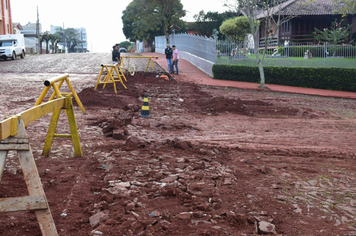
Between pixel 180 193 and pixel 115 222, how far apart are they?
1.02m

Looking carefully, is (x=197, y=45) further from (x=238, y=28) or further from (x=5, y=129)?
(x=5, y=129)

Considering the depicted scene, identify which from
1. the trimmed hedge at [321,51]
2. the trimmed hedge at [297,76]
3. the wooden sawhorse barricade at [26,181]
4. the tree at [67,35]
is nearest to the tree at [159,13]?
the trimmed hedge at [297,76]

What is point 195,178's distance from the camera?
5762 millimetres

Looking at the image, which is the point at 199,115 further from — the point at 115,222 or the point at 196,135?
the point at 115,222

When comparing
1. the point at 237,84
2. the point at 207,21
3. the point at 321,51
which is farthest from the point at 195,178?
A: the point at 207,21

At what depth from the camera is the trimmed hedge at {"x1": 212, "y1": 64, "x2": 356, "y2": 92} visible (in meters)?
21.8

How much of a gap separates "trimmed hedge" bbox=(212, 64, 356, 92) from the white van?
62.3 feet

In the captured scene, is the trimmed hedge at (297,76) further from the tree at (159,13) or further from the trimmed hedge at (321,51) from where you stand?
the tree at (159,13)

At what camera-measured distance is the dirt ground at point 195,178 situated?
4.40 meters

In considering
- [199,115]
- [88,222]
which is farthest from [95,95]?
[88,222]

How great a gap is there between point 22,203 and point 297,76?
67.6 ft

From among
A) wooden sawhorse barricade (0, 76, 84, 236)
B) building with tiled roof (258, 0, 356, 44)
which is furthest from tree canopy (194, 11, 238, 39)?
wooden sawhorse barricade (0, 76, 84, 236)

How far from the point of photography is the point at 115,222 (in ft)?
14.2

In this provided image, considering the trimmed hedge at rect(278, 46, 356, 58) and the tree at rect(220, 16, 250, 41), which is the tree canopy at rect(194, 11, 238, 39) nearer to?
the tree at rect(220, 16, 250, 41)
